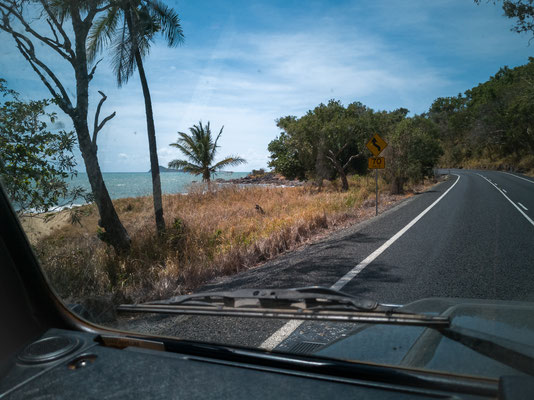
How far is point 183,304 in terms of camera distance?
2422 mm

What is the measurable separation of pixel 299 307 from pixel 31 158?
3.12 metres

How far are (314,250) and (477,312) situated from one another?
4.52 metres

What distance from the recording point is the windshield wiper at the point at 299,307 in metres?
1.94

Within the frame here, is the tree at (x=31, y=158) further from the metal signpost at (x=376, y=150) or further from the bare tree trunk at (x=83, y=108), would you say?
the metal signpost at (x=376, y=150)

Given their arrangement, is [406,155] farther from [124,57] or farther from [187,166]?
[124,57]

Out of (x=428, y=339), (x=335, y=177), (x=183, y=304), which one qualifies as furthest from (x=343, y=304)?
(x=335, y=177)

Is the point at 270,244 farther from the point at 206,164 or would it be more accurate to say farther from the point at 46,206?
the point at 206,164

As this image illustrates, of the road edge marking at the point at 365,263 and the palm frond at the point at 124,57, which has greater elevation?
the palm frond at the point at 124,57

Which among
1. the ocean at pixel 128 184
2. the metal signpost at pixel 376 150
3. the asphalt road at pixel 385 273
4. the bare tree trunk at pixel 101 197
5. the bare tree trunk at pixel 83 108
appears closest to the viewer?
the asphalt road at pixel 385 273

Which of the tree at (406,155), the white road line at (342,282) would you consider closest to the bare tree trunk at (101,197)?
the white road line at (342,282)

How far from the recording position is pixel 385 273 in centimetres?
538

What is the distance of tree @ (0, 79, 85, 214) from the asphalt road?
1743 millimetres

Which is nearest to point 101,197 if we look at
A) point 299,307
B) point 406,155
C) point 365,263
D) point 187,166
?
point 365,263

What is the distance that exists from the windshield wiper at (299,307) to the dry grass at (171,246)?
4.37 feet
